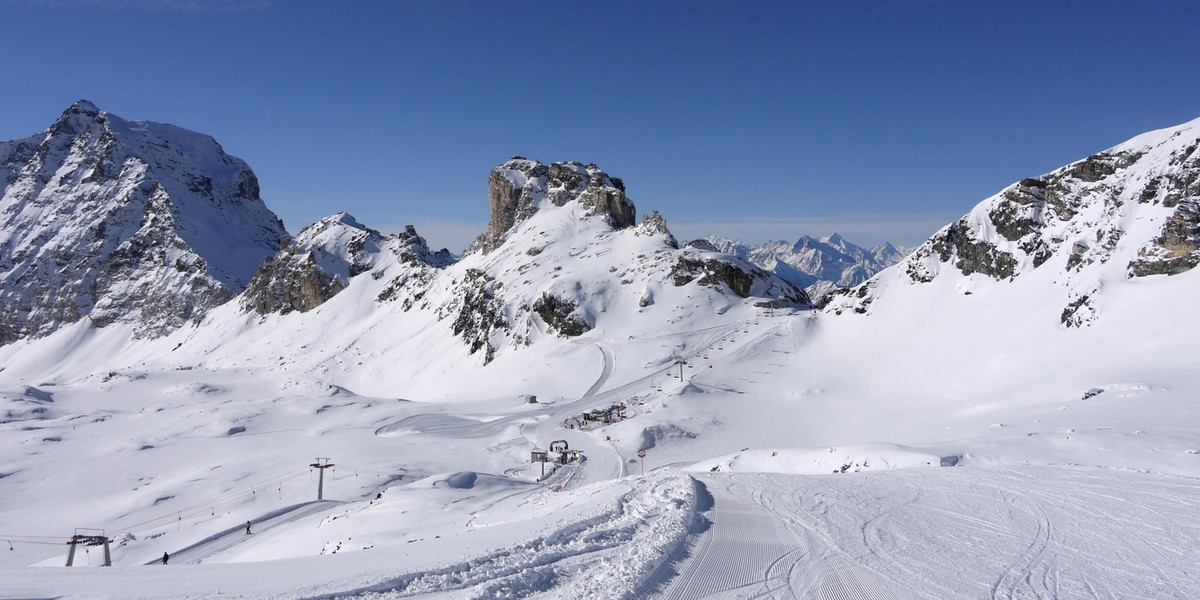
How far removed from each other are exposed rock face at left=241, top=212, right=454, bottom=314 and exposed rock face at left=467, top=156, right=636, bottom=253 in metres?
18.5

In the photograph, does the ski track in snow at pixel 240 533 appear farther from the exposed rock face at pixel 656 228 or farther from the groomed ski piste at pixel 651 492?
the exposed rock face at pixel 656 228

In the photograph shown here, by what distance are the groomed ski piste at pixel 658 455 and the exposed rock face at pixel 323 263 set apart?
29165mm

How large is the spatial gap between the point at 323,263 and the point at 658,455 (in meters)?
122

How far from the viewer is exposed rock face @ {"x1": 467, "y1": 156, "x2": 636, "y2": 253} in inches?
4894

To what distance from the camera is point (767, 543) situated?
41.3 feet

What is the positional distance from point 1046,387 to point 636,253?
60.5 m

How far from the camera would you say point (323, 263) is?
145 m

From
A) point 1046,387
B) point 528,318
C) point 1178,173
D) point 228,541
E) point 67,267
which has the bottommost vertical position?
point 228,541

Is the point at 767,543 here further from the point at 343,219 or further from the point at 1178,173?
the point at 343,219

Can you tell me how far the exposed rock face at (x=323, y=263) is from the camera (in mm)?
140875

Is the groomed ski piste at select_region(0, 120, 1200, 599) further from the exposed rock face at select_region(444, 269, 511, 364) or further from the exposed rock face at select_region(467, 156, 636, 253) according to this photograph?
the exposed rock face at select_region(467, 156, 636, 253)

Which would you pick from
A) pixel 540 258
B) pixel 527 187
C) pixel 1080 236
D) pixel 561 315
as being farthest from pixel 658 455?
pixel 527 187

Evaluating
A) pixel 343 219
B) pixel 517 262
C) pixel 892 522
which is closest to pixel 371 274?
pixel 343 219

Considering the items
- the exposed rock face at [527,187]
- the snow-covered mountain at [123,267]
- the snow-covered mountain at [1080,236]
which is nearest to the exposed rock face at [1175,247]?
the snow-covered mountain at [1080,236]
